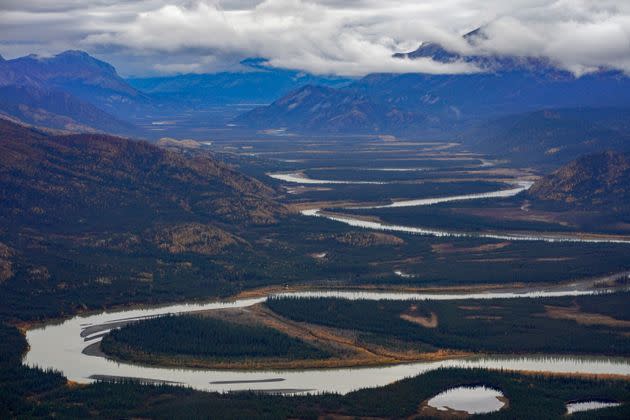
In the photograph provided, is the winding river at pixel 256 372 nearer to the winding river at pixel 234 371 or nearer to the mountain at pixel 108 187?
the winding river at pixel 234 371

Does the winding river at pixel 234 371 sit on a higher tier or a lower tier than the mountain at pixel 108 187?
lower

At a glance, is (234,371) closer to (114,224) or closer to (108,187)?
(114,224)

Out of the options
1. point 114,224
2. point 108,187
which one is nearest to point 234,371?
point 114,224

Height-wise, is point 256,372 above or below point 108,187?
below

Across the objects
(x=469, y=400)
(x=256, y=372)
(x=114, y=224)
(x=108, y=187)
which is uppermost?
(x=108, y=187)

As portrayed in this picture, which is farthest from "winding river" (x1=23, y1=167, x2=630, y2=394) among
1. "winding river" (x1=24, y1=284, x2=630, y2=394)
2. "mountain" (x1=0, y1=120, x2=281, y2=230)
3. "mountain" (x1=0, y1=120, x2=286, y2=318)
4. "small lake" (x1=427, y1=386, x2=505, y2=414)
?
"mountain" (x1=0, y1=120, x2=281, y2=230)

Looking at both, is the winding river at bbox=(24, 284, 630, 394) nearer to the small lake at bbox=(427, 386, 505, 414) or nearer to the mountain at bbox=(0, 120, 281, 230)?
the small lake at bbox=(427, 386, 505, 414)

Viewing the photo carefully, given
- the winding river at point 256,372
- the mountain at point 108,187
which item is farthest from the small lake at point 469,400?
the mountain at point 108,187

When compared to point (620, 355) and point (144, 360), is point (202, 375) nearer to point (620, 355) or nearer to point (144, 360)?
point (144, 360)

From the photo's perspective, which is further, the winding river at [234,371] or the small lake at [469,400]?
the winding river at [234,371]

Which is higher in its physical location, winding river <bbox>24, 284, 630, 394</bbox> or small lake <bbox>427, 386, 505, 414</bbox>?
winding river <bbox>24, 284, 630, 394</bbox>
